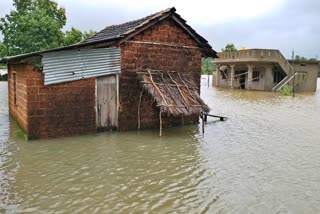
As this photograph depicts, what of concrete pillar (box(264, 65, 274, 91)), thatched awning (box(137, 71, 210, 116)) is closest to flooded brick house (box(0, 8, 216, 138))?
thatched awning (box(137, 71, 210, 116))

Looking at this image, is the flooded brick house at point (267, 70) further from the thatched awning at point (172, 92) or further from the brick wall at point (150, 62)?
the thatched awning at point (172, 92)

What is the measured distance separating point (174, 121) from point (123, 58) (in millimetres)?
3481

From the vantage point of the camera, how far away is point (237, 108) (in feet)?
64.5

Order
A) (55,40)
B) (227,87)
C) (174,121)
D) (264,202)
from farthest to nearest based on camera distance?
(227,87)
(55,40)
(174,121)
(264,202)

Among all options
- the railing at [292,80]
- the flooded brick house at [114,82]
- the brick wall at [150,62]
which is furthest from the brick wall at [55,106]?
the railing at [292,80]

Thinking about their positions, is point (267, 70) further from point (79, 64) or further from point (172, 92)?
point (79, 64)

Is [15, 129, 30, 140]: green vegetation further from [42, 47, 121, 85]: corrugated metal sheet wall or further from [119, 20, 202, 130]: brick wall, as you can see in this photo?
[119, 20, 202, 130]: brick wall

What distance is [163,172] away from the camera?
764 cm

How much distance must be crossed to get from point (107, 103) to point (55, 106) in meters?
1.87

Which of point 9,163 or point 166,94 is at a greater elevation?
point 166,94

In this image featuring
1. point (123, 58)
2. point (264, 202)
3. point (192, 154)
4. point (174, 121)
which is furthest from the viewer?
point (174, 121)

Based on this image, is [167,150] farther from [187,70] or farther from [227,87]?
[227,87]

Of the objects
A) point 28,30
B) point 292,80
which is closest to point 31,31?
point 28,30

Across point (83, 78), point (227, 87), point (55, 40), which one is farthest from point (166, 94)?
point (227, 87)
